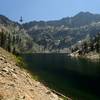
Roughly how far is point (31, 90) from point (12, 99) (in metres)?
5.80

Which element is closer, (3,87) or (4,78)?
(3,87)

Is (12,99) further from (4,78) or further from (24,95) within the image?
(4,78)

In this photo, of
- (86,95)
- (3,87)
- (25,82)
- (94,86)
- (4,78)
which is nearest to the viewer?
(3,87)

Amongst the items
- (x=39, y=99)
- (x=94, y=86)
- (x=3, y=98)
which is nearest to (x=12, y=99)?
(x=3, y=98)

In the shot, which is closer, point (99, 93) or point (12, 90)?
point (12, 90)

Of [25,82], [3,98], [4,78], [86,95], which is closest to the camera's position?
[3,98]

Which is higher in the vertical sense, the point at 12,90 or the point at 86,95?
the point at 12,90

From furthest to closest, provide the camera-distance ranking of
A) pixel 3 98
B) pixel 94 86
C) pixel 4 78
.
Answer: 1. pixel 94 86
2. pixel 4 78
3. pixel 3 98

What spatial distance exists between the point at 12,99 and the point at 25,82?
26.8 ft

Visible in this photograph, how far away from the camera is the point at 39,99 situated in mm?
32531

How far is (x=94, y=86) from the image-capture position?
7894 centimetres

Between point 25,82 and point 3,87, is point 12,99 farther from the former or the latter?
point 25,82

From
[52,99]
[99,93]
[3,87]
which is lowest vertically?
[99,93]

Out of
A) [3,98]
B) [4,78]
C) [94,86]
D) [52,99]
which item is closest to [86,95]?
[94,86]
